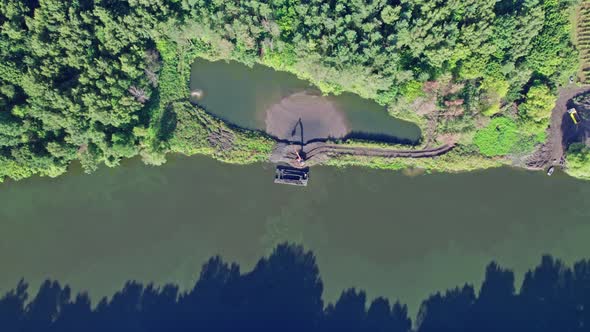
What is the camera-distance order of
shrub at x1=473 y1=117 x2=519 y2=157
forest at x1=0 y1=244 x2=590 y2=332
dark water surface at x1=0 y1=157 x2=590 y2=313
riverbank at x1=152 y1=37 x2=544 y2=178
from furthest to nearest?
riverbank at x1=152 y1=37 x2=544 y2=178
shrub at x1=473 y1=117 x2=519 y2=157
dark water surface at x1=0 y1=157 x2=590 y2=313
forest at x1=0 y1=244 x2=590 y2=332

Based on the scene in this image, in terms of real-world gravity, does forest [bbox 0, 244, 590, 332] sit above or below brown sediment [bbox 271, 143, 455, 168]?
below

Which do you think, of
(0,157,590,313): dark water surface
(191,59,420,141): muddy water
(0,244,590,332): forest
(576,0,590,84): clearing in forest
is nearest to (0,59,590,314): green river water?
(0,157,590,313): dark water surface

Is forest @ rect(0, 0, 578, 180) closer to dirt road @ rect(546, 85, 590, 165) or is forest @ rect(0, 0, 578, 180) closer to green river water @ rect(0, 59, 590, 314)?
dirt road @ rect(546, 85, 590, 165)

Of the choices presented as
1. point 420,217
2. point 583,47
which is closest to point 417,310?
point 420,217

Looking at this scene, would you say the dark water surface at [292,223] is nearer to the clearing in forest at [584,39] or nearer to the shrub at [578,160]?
the shrub at [578,160]

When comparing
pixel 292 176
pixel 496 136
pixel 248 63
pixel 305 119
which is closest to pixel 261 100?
pixel 248 63

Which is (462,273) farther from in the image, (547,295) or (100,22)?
(100,22)
